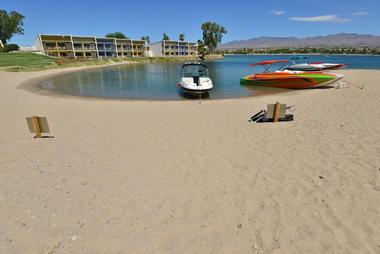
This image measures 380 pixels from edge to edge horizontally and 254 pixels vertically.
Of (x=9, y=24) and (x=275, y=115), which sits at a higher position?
(x=9, y=24)

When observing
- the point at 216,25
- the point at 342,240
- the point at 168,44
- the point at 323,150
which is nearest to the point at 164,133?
the point at 323,150

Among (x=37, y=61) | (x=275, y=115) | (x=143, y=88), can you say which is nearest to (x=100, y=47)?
(x=37, y=61)

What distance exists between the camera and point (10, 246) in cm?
324

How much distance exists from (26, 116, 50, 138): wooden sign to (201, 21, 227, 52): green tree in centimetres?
11787

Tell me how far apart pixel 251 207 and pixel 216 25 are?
405 ft

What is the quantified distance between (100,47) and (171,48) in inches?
1453

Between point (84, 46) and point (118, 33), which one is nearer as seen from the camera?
point (84, 46)

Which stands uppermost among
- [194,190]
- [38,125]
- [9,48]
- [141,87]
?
[9,48]

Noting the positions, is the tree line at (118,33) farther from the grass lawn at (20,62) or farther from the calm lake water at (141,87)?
the calm lake water at (141,87)

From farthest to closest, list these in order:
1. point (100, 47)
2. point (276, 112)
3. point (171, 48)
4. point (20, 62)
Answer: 1. point (171, 48)
2. point (100, 47)
3. point (20, 62)
4. point (276, 112)

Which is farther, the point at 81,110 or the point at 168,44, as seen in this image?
the point at 168,44

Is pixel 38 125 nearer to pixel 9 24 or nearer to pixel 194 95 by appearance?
pixel 194 95

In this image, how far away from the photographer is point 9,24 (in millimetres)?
84812

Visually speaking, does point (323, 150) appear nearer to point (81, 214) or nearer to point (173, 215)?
point (173, 215)
